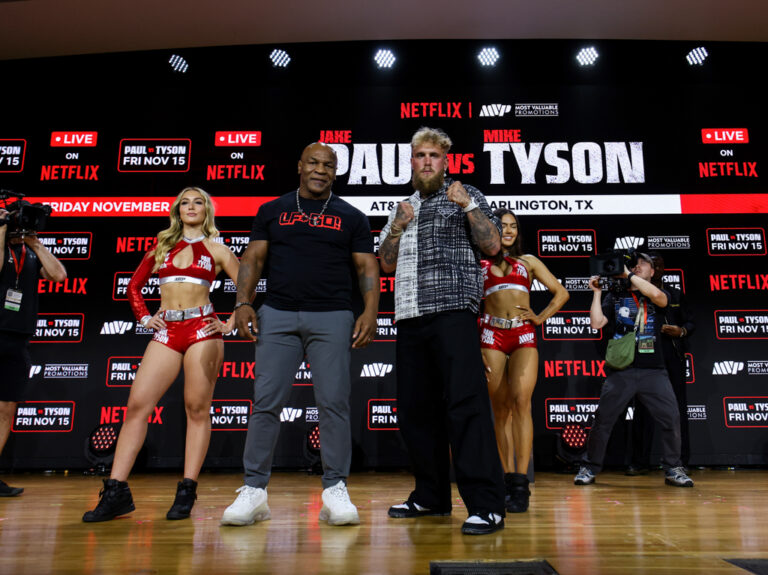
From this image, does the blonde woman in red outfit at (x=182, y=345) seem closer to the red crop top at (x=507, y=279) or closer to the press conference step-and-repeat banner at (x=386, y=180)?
the red crop top at (x=507, y=279)

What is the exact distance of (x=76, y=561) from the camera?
1.87 meters

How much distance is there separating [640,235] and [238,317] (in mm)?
4352

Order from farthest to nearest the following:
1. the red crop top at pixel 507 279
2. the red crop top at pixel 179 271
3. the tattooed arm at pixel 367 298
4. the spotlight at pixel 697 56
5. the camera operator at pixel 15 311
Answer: the spotlight at pixel 697 56 → the camera operator at pixel 15 311 → the red crop top at pixel 507 279 → the red crop top at pixel 179 271 → the tattooed arm at pixel 367 298

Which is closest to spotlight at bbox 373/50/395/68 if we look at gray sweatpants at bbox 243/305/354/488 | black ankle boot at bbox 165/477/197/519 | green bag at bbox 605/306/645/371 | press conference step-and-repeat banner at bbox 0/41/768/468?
press conference step-and-repeat banner at bbox 0/41/768/468

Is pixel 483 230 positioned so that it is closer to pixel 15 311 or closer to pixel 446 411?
pixel 446 411

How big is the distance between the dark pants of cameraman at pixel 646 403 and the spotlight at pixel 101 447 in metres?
4.00

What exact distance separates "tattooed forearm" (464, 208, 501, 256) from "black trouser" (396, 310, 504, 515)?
0.31 meters

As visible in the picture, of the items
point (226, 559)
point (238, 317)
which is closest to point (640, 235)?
point (238, 317)

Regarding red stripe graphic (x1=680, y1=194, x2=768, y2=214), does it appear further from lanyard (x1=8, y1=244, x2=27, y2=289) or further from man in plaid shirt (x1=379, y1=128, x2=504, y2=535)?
lanyard (x1=8, y1=244, x2=27, y2=289)

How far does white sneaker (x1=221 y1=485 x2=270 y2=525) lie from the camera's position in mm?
2436

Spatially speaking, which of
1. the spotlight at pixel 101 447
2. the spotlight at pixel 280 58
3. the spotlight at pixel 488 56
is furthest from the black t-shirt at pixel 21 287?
the spotlight at pixel 488 56

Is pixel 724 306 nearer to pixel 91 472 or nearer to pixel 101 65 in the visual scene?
pixel 91 472

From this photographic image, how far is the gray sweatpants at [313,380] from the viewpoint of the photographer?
2561mm

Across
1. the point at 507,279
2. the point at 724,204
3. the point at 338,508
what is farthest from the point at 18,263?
the point at 724,204
